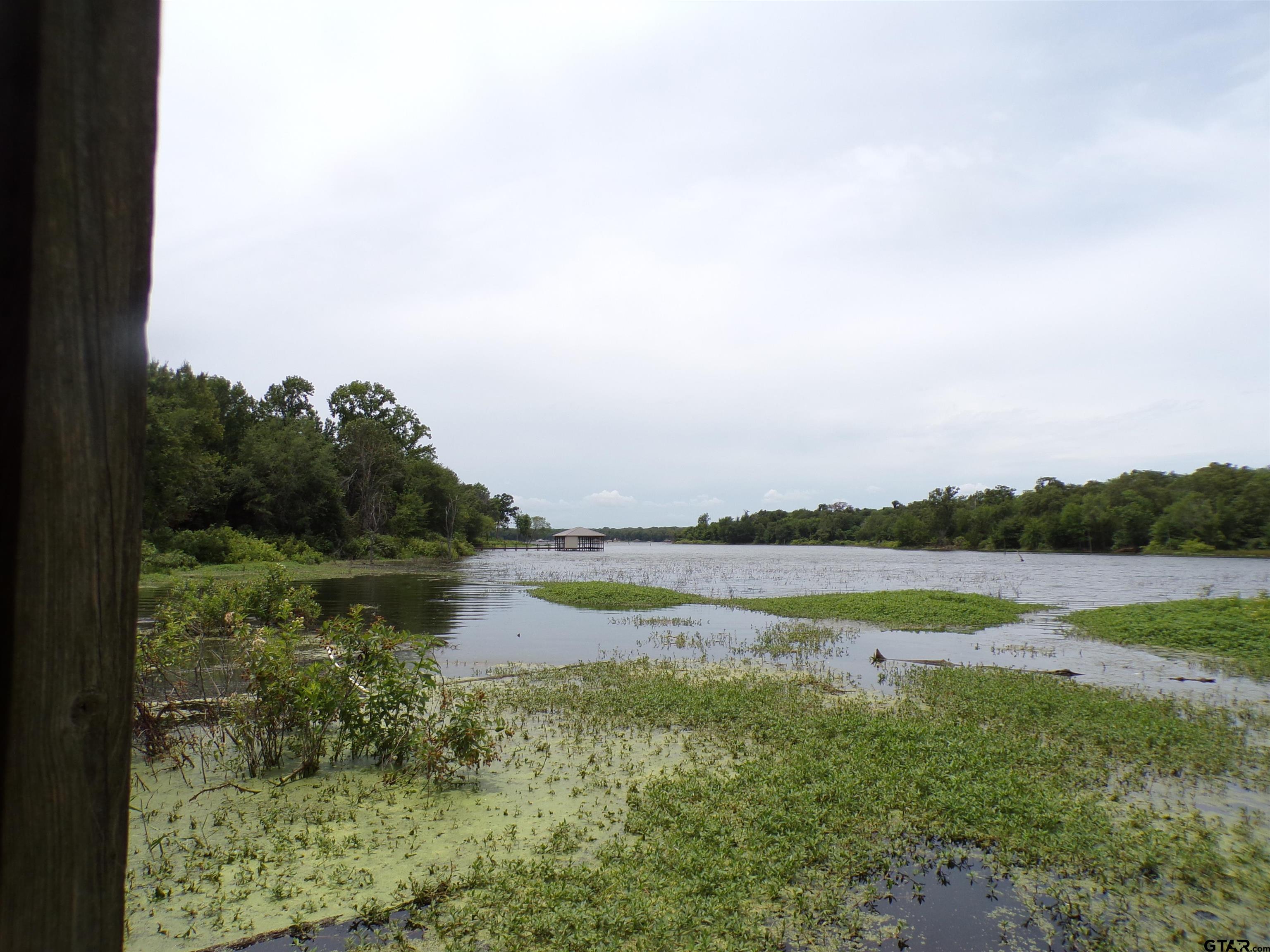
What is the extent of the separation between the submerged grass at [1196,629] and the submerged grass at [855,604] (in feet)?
9.63

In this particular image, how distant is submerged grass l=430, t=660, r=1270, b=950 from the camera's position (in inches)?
201

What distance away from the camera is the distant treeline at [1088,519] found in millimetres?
84562

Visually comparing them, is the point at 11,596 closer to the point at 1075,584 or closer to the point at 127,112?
the point at 127,112

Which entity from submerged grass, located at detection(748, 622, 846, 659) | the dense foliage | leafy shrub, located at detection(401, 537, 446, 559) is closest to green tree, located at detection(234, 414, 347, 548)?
leafy shrub, located at detection(401, 537, 446, 559)

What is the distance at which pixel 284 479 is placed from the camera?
178 feet

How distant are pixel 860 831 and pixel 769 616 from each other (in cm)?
2012

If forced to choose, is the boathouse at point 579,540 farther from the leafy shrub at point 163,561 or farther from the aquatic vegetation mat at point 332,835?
the aquatic vegetation mat at point 332,835

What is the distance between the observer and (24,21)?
1.02 m

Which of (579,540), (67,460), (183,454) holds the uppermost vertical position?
(183,454)

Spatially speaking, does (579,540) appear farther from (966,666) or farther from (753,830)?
(753,830)

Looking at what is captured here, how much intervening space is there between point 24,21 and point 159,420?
44905mm

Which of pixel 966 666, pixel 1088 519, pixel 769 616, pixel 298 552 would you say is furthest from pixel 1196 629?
pixel 1088 519

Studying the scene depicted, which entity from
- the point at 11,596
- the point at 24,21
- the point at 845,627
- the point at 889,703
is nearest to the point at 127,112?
the point at 24,21

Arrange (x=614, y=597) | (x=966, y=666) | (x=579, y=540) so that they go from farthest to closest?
(x=579, y=540), (x=614, y=597), (x=966, y=666)
